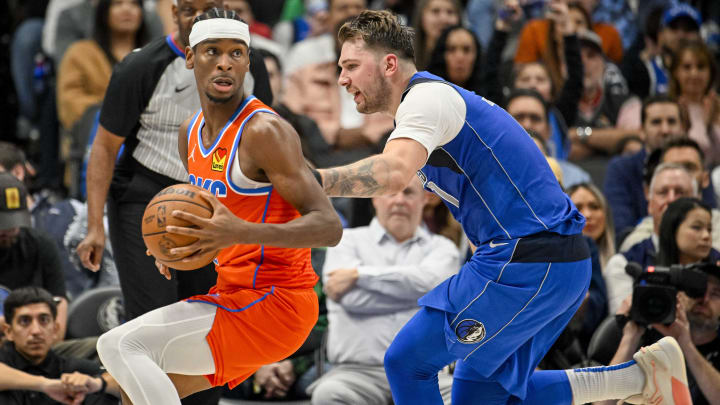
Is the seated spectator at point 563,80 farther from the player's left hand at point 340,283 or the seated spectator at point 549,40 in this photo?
the player's left hand at point 340,283

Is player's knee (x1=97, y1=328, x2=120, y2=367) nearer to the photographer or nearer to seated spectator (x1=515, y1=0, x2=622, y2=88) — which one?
the photographer

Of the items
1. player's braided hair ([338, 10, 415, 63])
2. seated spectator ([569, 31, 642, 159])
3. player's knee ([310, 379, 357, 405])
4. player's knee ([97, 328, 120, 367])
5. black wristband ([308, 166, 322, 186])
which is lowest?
player's knee ([310, 379, 357, 405])

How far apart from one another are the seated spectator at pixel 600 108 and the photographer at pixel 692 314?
9.14 feet

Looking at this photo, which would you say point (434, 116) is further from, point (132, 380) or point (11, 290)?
point (11, 290)

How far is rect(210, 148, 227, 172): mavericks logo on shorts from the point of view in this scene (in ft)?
13.5

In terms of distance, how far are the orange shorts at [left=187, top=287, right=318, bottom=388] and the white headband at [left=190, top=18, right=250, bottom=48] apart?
106cm

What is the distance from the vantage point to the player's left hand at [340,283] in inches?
258

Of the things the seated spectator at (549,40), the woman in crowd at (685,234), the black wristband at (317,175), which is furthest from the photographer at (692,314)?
the seated spectator at (549,40)

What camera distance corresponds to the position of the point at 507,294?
4.27 m

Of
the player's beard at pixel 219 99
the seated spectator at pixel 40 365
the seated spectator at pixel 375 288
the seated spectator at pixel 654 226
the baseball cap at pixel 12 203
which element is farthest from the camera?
the seated spectator at pixel 654 226

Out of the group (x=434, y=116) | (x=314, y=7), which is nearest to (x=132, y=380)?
(x=434, y=116)

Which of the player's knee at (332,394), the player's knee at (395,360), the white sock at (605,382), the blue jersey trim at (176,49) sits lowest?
the player's knee at (332,394)

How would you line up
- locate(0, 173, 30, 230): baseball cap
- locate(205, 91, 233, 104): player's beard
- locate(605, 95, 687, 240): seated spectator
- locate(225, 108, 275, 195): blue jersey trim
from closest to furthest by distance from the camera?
locate(225, 108, 275, 195): blue jersey trim → locate(205, 91, 233, 104): player's beard → locate(0, 173, 30, 230): baseball cap → locate(605, 95, 687, 240): seated spectator

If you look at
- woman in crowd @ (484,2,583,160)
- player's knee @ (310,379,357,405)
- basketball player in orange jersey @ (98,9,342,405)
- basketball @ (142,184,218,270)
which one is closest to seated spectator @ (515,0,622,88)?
woman in crowd @ (484,2,583,160)
